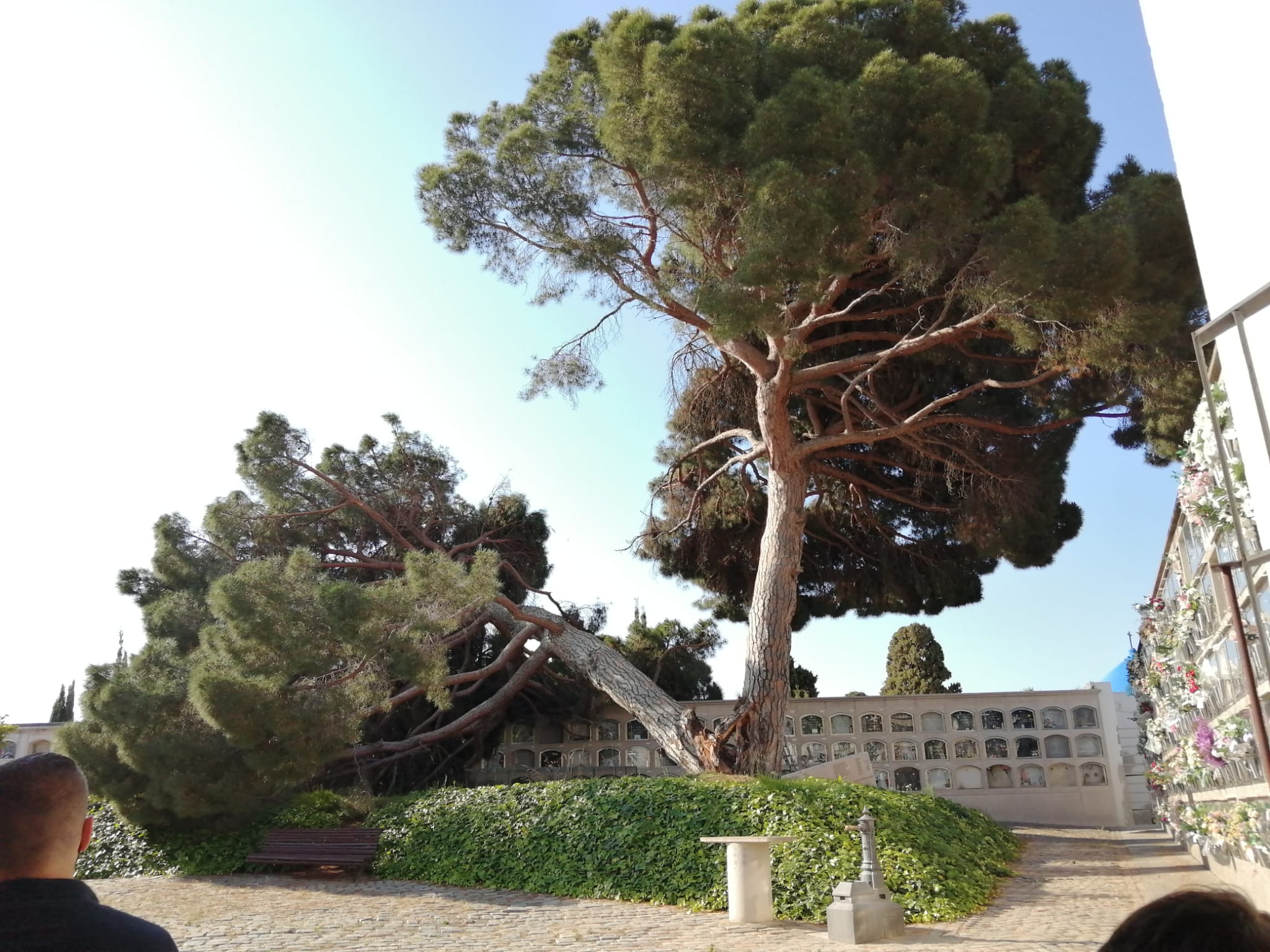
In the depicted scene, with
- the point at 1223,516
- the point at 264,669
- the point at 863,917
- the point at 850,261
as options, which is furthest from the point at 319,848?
the point at 1223,516

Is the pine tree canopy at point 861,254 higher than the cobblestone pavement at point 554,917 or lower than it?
higher

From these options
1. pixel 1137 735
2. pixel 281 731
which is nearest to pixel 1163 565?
pixel 1137 735

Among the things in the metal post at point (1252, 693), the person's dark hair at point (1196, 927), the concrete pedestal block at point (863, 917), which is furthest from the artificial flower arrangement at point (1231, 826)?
the person's dark hair at point (1196, 927)

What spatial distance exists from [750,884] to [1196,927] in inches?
256

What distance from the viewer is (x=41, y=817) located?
176cm

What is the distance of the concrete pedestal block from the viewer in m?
6.07

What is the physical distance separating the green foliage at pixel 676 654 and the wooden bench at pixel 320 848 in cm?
611

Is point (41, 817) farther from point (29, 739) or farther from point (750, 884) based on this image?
point (29, 739)

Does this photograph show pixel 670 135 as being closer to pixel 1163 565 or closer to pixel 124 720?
pixel 1163 565

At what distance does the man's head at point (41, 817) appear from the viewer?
1.72 meters

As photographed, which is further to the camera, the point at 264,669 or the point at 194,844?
the point at 194,844

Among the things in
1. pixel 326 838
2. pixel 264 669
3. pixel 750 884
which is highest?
pixel 264 669

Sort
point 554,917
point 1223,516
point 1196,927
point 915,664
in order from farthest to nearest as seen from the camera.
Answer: point 915,664 → point 554,917 → point 1223,516 → point 1196,927

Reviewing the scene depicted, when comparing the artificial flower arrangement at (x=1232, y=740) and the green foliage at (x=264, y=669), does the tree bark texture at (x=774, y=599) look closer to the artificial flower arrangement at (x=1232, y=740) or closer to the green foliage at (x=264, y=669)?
the green foliage at (x=264, y=669)
